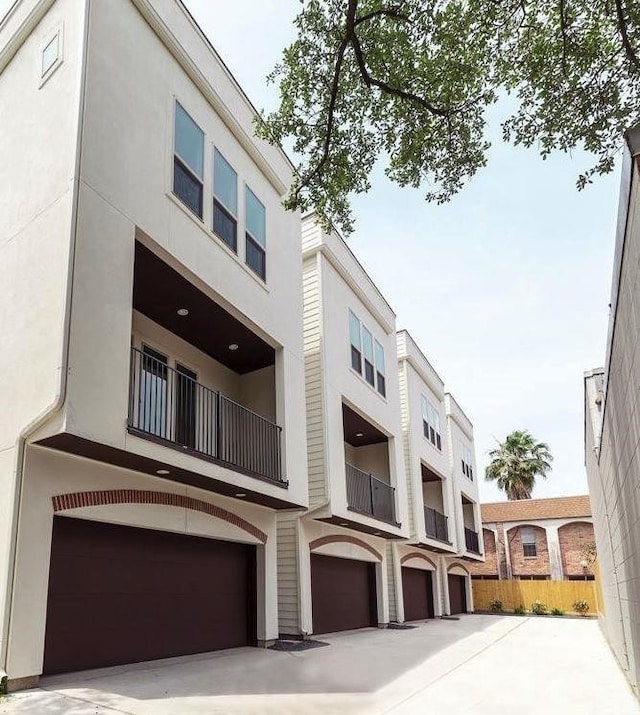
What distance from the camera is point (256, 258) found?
1235 cm

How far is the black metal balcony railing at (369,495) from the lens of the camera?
625 inches

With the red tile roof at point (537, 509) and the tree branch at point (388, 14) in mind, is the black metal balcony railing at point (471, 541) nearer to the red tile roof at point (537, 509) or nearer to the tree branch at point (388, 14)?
the red tile roof at point (537, 509)

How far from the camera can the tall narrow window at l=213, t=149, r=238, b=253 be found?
11.1 metres

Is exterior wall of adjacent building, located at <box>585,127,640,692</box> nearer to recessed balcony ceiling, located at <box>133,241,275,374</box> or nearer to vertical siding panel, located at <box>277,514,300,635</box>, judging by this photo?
recessed balcony ceiling, located at <box>133,241,275,374</box>

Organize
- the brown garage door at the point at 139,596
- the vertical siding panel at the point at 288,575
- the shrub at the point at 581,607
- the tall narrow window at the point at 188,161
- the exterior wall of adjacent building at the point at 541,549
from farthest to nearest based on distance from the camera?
1. the exterior wall of adjacent building at the point at 541,549
2. the shrub at the point at 581,607
3. the vertical siding panel at the point at 288,575
4. the tall narrow window at the point at 188,161
5. the brown garage door at the point at 139,596

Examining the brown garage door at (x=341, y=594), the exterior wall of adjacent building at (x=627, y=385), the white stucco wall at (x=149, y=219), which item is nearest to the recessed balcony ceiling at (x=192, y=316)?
the white stucco wall at (x=149, y=219)

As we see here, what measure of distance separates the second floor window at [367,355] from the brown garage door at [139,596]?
6858 mm

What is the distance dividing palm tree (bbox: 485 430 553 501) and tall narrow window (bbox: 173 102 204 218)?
127 feet

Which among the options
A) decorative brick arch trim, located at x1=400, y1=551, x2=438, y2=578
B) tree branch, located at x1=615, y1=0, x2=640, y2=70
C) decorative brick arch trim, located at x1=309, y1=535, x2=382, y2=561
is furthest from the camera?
decorative brick arch trim, located at x1=400, y1=551, x2=438, y2=578

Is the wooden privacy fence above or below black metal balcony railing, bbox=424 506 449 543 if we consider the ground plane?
below

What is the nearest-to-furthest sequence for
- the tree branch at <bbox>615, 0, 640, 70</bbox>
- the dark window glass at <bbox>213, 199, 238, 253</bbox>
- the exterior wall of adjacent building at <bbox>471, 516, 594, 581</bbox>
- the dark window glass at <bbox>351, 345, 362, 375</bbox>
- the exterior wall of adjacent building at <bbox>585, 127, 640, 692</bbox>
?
the exterior wall of adjacent building at <bbox>585, 127, 640, 692</bbox>
the tree branch at <bbox>615, 0, 640, 70</bbox>
the dark window glass at <bbox>213, 199, 238, 253</bbox>
the dark window glass at <bbox>351, 345, 362, 375</bbox>
the exterior wall of adjacent building at <bbox>471, 516, 594, 581</bbox>

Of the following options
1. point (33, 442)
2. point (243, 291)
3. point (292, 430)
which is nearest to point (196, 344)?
point (243, 291)

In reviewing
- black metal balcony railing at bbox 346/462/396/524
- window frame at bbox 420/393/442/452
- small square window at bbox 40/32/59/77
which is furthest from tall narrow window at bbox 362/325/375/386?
small square window at bbox 40/32/59/77

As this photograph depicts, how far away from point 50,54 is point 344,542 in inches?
497
